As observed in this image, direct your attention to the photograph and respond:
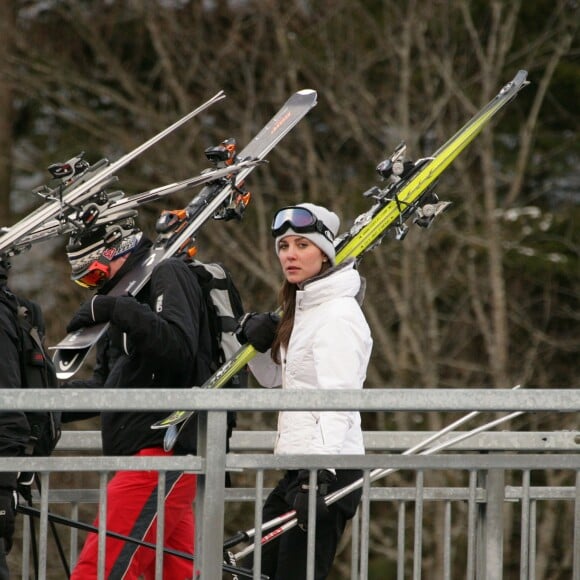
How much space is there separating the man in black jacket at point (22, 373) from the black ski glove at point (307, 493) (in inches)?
34.5

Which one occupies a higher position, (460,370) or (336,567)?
(460,370)

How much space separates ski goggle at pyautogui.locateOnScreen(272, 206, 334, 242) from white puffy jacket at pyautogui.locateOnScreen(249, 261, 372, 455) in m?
0.15

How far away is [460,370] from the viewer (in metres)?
15.7

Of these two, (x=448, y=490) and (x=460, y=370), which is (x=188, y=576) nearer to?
(x=448, y=490)

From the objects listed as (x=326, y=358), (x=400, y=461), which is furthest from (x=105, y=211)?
(x=400, y=461)

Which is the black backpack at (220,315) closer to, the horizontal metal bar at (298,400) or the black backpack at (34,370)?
the black backpack at (34,370)

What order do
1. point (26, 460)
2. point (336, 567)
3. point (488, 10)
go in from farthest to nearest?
point (488, 10), point (336, 567), point (26, 460)

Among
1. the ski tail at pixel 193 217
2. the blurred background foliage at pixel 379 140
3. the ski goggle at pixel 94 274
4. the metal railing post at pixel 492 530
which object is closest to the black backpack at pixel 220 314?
the ski tail at pixel 193 217

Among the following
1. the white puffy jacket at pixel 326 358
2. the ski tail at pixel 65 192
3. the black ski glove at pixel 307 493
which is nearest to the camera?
the black ski glove at pixel 307 493

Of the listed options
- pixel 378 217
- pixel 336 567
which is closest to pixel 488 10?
pixel 336 567

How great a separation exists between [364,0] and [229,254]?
139 inches

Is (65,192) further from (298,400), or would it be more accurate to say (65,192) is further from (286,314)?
(298,400)

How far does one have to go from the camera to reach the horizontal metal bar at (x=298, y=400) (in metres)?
3.62

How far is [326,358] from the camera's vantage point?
4.53 meters
